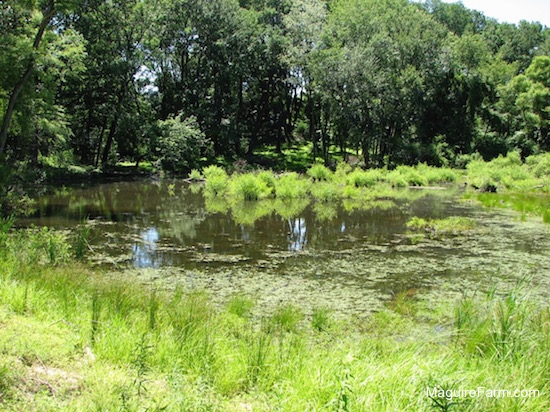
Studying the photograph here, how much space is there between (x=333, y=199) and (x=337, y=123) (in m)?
20.6

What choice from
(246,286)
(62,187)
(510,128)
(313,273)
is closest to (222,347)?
(246,286)

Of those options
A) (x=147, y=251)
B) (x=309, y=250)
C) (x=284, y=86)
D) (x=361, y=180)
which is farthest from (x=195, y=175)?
(x=309, y=250)

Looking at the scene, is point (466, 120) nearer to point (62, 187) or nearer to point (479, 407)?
point (62, 187)

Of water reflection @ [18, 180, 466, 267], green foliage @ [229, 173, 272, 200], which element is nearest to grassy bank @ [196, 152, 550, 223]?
green foliage @ [229, 173, 272, 200]

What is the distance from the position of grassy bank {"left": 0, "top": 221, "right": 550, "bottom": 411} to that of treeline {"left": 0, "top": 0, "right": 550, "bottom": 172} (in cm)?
2779

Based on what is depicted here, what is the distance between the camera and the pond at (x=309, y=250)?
23.7ft

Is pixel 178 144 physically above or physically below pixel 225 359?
above

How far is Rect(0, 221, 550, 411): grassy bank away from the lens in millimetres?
2920

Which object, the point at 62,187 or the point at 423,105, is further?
the point at 423,105

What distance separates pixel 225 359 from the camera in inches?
149

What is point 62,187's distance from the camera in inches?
948

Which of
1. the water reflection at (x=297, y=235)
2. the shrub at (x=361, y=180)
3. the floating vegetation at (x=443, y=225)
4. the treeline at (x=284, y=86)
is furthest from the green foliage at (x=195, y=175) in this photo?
the floating vegetation at (x=443, y=225)

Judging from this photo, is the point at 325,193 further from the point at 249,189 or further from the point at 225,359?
the point at 225,359

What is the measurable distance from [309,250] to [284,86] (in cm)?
3411
